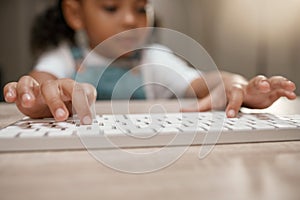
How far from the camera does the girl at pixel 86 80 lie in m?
0.47

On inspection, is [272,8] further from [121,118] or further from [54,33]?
[121,118]

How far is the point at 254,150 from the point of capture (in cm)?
31

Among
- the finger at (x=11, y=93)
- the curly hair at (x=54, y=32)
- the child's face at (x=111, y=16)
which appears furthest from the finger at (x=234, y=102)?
the curly hair at (x=54, y=32)

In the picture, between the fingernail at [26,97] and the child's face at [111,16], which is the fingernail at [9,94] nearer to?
the fingernail at [26,97]

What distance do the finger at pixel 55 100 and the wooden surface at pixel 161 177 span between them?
12 centimetres

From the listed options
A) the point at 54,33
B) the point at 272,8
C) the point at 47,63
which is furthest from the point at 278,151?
the point at 272,8

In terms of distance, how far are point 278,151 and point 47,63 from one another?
101cm

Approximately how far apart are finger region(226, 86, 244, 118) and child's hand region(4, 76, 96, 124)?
0.19m

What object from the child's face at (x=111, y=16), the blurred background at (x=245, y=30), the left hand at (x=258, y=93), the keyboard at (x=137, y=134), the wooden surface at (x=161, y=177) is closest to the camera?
the wooden surface at (x=161, y=177)

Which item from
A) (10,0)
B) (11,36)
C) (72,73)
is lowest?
(72,73)

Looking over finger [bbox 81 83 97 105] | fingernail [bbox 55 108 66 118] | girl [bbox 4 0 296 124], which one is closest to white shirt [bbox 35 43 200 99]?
girl [bbox 4 0 296 124]

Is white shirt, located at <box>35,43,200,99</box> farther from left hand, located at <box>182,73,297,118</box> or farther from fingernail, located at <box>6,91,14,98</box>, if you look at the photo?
fingernail, located at <box>6,91,14,98</box>

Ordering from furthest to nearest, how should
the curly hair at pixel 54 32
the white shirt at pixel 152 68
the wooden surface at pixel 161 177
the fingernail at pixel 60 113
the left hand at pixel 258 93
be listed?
the curly hair at pixel 54 32, the white shirt at pixel 152 68, the left hand at pixel 258 93, the fingernail at pixel 60 113, the wooden surface at pixel 161 177

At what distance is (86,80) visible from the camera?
44.7 inches
